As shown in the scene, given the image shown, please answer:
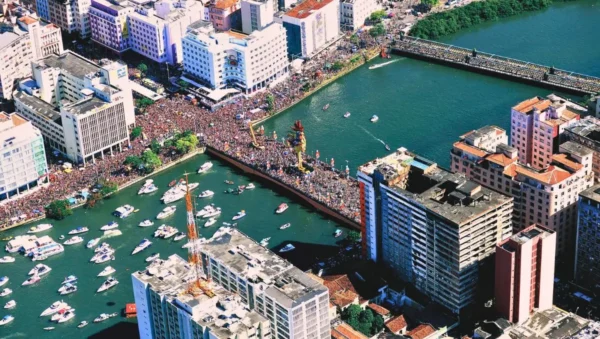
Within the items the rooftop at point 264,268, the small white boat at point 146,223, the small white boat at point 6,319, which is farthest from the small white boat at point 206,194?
the small white boat at point 6,319

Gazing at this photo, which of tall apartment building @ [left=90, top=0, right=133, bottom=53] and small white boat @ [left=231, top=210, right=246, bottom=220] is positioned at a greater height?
tall apartment building @ [left=90, top=0, right=133, bottom=53]

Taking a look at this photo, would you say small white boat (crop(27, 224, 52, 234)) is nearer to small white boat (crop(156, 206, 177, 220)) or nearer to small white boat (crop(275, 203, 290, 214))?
small white boat (crop(156, 206, 177, 220))

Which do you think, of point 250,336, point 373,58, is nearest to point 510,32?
point 373,58

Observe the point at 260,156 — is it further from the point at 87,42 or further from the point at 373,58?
the point at 87,42

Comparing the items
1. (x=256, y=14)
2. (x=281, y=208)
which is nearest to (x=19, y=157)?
(x=281, y=208)

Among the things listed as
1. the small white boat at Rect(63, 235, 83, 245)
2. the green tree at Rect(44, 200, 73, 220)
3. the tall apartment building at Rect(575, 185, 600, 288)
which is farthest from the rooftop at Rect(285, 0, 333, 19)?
the tall apartment building at Rect(575, 185, 600, 288)

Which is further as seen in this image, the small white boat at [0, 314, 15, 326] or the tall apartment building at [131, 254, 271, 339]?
the small white boat at [0, 314, 15, 326]
